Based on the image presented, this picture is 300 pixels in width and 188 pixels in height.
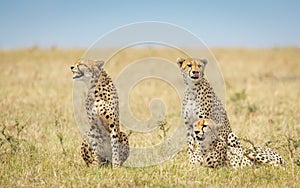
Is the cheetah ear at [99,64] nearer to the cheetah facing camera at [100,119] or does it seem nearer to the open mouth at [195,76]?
the cheetah facing camera at [100,119]

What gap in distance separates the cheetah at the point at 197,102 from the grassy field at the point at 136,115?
1.46ft

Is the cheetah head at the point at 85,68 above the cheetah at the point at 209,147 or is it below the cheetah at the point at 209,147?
above

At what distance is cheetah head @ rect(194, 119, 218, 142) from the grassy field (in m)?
0.33

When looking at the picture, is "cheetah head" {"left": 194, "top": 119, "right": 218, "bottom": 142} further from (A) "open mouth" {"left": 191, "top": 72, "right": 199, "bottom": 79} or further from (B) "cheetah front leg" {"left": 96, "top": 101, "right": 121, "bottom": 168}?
(B) "cheetah front leg" {"left": 96, "top": 101, "right": 121, "bottom": 168}

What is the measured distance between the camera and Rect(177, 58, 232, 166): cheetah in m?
5.90

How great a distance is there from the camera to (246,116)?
8.98 metres

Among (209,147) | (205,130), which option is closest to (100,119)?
(205,130)

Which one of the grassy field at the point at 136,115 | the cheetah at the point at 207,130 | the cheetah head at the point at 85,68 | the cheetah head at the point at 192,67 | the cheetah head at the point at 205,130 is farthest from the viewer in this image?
the cheetah head at the point at 192,67

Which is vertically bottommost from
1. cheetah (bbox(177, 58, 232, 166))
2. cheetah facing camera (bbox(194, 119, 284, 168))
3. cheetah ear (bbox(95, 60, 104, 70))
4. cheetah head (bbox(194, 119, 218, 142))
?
cheetah facing camera (bbox(194, 119, 284, 168))

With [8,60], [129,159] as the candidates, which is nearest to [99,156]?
[129,159]

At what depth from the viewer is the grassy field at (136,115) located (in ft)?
16.7

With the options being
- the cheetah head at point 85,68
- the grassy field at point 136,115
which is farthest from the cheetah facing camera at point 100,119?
the grassy field at point 136,115

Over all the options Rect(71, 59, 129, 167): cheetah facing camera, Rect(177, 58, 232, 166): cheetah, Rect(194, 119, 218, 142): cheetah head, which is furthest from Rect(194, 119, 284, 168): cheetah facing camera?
Rect(71, 59, 129, 167): cheetah facing camera

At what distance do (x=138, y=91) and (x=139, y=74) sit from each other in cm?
146
